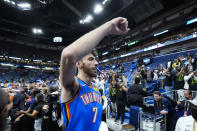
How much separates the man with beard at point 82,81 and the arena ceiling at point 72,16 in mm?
13258

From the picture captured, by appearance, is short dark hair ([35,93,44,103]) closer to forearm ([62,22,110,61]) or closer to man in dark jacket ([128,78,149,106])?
man in dark jacket ([128,78,149,106])

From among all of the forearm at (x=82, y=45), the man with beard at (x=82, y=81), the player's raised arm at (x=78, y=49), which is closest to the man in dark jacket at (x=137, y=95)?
the man with beard at (x=82, y=81)

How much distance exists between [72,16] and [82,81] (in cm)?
2082

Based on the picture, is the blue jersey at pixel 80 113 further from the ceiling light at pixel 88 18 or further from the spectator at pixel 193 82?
the ceiling light at pixel 88 18

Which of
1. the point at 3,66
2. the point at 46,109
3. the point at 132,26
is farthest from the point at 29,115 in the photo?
the point at 3,66

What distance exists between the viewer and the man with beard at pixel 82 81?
75 centimetres

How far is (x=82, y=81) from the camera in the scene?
1282 millimetres

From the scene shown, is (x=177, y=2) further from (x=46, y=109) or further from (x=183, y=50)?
(x=46, y=109)

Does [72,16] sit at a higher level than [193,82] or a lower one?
higher

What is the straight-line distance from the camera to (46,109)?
10.8 ft

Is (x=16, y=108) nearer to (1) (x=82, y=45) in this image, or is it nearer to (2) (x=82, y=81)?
(2) (x=82, y=81)

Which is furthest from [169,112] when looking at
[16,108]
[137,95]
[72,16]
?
[72,16]

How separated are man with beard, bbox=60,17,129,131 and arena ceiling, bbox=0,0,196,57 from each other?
1326 cm

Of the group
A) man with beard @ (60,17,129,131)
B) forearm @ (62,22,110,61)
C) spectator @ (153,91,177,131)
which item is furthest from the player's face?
spectator @ (153,91,177,131)
